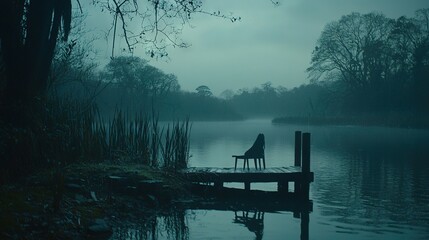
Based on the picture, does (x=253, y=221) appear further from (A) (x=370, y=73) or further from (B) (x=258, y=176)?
(A) (x=370, y=73)

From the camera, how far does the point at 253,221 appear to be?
28.1 ft

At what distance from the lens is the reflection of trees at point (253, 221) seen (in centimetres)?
784

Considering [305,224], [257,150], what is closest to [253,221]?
[305,224]

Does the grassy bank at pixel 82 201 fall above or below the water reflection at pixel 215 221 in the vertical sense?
above

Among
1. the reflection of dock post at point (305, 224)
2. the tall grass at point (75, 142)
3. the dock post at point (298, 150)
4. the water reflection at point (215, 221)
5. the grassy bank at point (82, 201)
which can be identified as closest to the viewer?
the grassy bank at point (82, 201)

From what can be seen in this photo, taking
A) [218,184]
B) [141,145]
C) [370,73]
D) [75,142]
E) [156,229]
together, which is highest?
[370,73]

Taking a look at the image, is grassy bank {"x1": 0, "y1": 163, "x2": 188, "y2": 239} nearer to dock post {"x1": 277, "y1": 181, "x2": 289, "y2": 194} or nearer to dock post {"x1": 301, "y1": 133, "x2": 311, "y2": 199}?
dock post {"x1": 277, "y1": 181, "x2": 289, "y2": 194}

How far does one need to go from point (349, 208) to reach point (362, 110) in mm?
36231

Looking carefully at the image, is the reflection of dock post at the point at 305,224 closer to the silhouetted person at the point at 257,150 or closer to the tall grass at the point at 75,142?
the silhouetted person at the point at 257,150

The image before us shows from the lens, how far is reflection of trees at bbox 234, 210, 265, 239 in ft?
25.7

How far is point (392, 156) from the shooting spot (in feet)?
68.9

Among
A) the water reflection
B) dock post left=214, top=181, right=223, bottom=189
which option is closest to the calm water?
the water reflection

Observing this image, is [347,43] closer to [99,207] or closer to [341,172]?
[341,172]

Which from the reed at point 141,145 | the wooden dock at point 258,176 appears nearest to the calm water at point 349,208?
the wooden dock at point 258,176
